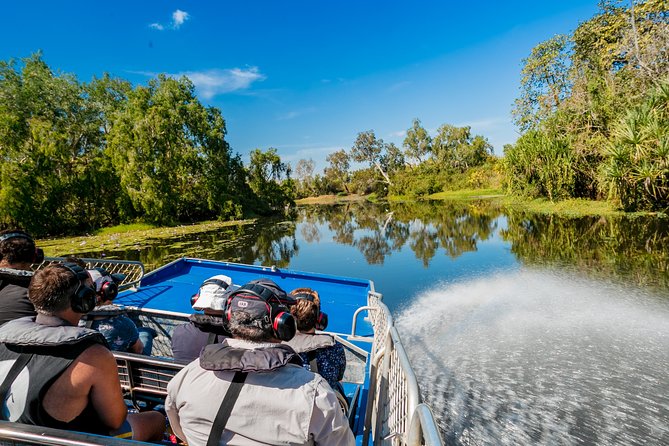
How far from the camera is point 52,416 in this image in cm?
165

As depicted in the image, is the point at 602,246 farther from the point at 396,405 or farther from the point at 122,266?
the point at 122,266

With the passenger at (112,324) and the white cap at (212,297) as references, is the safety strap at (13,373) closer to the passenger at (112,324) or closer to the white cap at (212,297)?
the white cap at (212,297)

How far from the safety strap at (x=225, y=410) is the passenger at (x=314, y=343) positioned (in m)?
0.87

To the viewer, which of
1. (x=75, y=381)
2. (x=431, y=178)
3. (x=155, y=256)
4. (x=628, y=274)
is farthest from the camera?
(x=431, y=178)

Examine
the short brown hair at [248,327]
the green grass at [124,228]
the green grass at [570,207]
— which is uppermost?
the short brown hair at [248,327]

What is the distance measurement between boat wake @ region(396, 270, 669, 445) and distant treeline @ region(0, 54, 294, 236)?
24544mm

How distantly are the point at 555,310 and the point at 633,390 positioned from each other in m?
2.63

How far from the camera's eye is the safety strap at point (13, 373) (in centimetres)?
161

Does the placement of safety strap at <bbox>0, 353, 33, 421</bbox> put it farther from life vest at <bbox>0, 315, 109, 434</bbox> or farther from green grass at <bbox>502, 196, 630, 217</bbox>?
green grass at <bbox>502, 196, 630, 217</bbox>

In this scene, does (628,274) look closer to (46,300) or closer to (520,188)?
(46,300)

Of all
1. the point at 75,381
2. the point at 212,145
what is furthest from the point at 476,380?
the point at 212,145

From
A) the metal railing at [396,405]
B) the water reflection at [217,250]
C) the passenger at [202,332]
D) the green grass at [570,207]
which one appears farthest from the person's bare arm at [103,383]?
the green grass at [570,207]

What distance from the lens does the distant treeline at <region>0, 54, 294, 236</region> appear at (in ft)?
68.2

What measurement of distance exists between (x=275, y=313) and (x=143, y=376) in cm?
149
